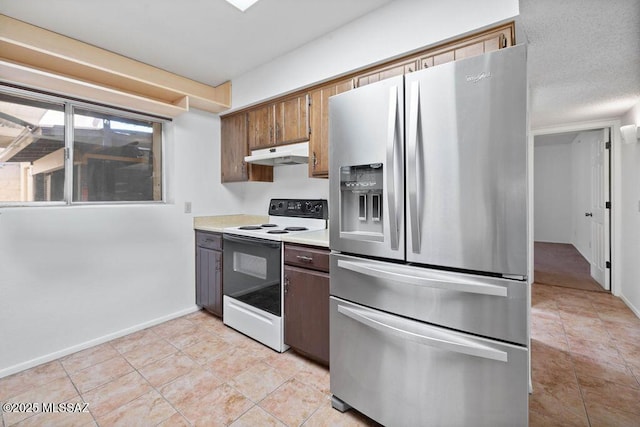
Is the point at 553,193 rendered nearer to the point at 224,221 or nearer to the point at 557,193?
the point at 557,193

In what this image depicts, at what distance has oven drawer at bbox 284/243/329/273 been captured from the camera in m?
1.95

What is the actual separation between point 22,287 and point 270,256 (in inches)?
70.5

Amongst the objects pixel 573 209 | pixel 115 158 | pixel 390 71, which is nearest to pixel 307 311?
pixel 390 71

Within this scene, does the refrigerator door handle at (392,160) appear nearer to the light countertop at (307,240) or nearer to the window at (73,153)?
the light countertop at (307,240)

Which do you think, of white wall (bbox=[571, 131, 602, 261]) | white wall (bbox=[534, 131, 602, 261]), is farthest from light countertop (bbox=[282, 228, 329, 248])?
white wall (bbox=[534, 131, 602, 261])

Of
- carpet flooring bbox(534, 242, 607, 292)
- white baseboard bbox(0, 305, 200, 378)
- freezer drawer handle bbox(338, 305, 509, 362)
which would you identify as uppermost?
freezer drawer handle bbox(338, 305, 509, 362)

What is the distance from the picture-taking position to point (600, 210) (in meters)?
3.93

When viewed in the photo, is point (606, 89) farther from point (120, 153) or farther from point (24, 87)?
point (24, 87)

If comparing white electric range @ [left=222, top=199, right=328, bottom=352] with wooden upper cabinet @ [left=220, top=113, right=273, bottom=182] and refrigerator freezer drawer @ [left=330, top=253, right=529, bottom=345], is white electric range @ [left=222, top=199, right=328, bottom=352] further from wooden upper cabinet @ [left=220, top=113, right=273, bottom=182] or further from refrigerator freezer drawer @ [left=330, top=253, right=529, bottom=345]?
refrigerator freezer drawer @ [left=330, top=253, right=529, bottom=345]

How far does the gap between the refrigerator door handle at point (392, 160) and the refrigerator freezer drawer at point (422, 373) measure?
0.43 metres

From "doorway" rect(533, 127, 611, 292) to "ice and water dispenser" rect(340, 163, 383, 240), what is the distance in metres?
3.93

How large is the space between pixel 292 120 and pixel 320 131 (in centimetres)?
36

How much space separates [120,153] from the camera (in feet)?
8.79

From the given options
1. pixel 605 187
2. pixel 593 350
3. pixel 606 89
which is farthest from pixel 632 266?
pixel 606 89
